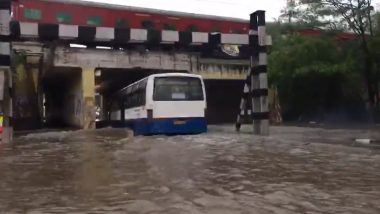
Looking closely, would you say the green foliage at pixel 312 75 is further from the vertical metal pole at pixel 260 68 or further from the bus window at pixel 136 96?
the bus window at pixel 136 96

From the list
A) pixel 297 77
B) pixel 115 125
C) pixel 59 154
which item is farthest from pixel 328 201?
pixel 297 77

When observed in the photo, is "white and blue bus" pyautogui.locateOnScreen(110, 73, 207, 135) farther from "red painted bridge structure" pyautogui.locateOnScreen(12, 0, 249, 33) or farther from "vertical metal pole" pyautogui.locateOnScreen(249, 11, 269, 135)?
"red painted bridge structure" pyautogui.locateOnScreen(12, 0, 249, 33)

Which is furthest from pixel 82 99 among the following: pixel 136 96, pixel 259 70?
pixel 259 70

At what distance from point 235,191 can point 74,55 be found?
20.3 metres

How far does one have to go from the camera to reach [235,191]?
5.54 meters

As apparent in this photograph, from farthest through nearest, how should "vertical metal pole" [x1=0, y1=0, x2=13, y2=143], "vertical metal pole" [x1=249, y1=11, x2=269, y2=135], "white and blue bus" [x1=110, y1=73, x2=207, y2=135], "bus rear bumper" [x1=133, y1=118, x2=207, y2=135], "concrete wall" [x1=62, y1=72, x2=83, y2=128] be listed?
"concrete wall" [x1=62, y1=72, x2=83, y2=128] → "vertical metal pole" [x1=249, y1=11, x2=269, y2=135] → "white and blue bus" [x1=110, y1=73, x2=207, y2=135] → "bus rear bumper" [x1=133, y1=118, x2=207, y2=135] → "vertical metal pole" [x1=0, y1=0, x2=13, y2=143]

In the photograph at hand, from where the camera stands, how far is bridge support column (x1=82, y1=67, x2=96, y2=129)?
82.0 ft

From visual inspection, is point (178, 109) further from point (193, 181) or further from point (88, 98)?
point (88, 98)

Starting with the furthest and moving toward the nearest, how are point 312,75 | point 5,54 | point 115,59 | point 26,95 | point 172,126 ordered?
point 26,95 < point 312,75 < point 115,59 < point 172,126 < point 5,54

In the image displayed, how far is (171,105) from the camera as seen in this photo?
16.2 metres

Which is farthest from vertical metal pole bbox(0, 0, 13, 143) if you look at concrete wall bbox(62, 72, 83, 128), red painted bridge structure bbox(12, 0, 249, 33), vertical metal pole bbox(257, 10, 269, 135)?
red painted bridge structure bbox(12, 0, 249, 33)

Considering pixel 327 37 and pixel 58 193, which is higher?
pixel 327 37

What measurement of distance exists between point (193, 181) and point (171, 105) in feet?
33.0

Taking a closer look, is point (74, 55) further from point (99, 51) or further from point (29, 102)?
point (29, 102)
